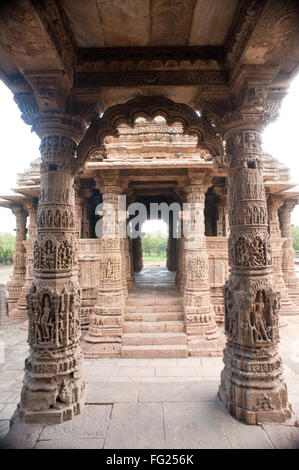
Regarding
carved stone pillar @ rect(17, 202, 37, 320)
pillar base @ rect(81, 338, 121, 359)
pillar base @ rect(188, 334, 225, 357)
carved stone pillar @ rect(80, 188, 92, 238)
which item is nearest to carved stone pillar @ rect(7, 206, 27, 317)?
carved stone pillar @ rect(17, 202, 37, 320)

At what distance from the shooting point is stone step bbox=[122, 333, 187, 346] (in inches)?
240

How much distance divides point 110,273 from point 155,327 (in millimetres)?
1786

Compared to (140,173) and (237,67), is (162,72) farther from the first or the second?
(140,173)

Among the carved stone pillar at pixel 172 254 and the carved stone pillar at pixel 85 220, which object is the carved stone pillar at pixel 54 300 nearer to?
the carved stone pillar at pixel 85 220

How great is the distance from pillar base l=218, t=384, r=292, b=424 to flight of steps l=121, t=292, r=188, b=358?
3.38m

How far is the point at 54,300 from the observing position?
270cm

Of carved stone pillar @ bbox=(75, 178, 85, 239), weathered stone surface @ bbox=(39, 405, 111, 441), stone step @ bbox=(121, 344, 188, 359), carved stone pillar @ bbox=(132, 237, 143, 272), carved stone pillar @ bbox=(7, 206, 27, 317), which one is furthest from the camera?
carved stone pillar @ bbox=(132, 237, 143, 272)

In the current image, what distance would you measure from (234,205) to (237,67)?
4.51 ft

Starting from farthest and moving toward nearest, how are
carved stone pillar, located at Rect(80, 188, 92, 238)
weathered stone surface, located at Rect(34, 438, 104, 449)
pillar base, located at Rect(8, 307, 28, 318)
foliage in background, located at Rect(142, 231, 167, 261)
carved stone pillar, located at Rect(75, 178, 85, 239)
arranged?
foliage in background, located at Rect(142, 231, 167, 261), carved stone pillar, located at Rect(80, 188, 92, 238), pillar base, located at Rect(8, 307, 28, 318), carved stone pillar, located at Rect(75, 178, 85, 239), weathered stone surface, located at Rect(34, 438, 104, 449)

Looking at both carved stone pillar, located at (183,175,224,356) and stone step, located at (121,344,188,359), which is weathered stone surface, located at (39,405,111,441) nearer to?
stone step, located at (121,344,188,359)

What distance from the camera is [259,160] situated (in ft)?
9.30

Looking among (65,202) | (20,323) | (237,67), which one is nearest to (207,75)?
(237,67)

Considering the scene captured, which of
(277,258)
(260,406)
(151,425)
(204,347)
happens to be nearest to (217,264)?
(204,347)

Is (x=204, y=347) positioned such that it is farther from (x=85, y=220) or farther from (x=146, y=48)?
(x=85, y=220)
